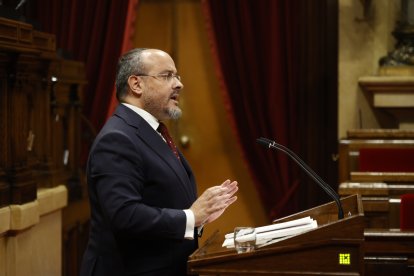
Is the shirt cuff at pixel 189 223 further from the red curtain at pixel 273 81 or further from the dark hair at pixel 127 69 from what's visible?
the red curtain at pixel 273 81

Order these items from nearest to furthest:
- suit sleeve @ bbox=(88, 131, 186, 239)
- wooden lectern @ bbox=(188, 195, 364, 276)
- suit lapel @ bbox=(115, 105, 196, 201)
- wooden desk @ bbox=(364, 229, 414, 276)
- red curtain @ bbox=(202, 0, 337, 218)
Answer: wooden lectern @ bbox=(188, 195, 364, 276) → suit sleeve @ bbox=(88, 131, 186, 239) → suit lapel @ bbox=(115, 105, 196, 201) → wooden desk @ bbox=(364, 229, 414, 276) → red curtain @ bbox=(202, 0, 337, 218)

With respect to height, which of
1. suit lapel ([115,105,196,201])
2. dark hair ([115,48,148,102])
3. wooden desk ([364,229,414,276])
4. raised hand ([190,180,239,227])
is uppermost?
dark hair ([115,48,148,102])

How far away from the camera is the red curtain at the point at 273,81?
19.4 ft

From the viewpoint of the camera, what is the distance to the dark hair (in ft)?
8.66

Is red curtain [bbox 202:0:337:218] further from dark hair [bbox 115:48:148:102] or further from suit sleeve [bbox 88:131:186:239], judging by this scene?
suit sleeve [bbox 88:131:186:239]

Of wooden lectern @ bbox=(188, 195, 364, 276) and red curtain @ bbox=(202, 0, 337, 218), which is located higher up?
red curtain @ bbox=(202, 0, 337, 218)

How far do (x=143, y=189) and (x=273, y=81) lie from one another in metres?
3.56

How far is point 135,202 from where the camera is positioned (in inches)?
92.0

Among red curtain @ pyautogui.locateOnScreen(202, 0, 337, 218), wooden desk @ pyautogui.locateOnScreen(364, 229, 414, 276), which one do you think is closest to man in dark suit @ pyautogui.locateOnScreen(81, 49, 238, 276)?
wooden desk @ pyautogui.locateOnScreen(364, 229, 414, 276)

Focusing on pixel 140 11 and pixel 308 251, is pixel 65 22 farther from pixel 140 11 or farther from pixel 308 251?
pixel 308 251

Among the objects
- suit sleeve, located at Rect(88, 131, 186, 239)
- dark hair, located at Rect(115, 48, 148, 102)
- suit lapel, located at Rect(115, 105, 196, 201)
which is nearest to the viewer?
suit sleeve, located at Rect(88, 131, 186, 239)

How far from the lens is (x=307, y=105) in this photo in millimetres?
5930

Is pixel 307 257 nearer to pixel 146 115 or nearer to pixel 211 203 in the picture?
pixel 211 203

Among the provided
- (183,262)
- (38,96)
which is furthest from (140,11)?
(183,262)
